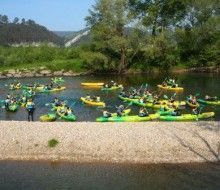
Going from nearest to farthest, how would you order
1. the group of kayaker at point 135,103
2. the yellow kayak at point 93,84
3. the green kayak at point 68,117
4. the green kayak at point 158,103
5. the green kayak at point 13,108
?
the group of kayaker at point 135,103 → the green kayak at point 68,117 → the green kayak at point 158,103 → the green kayak at point 13,108 → the yellow kayak at point 93,84

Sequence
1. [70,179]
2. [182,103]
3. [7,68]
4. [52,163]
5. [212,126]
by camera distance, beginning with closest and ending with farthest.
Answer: [70,179] → [52,163] → [212,126] → [182,103] → [7,68]

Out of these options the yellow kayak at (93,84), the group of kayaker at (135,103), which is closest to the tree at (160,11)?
the yellow kayak at (93,84)

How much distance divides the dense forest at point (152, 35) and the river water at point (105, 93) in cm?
Answer: 374

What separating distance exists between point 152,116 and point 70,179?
12.0 m

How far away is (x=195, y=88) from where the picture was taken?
2031 inches

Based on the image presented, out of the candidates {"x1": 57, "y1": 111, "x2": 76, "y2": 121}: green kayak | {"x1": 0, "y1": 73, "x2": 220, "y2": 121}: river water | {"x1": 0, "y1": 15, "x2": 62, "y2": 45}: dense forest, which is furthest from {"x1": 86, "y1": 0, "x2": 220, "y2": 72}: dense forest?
{"x1": 0, "y1": 15, "x2": 62, "y2": 45}: dense forest

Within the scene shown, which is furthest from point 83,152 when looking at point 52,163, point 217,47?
point 217,47

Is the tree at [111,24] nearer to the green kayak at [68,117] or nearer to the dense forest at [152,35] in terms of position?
the dense forest at [152,35]

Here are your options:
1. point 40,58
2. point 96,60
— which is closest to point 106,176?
point 96,60

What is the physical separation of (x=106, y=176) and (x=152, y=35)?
153 ft

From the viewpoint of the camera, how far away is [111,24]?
65.8 m

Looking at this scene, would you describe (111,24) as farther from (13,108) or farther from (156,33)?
(13,108)

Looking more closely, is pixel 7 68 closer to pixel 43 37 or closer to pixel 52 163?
pixel 52 163

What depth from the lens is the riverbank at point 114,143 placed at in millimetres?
26234
